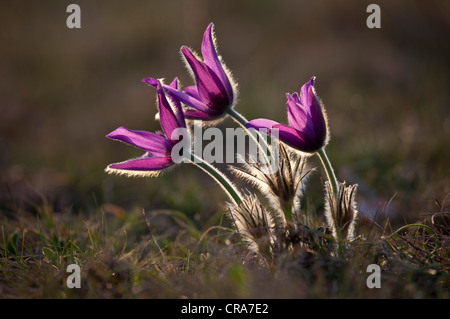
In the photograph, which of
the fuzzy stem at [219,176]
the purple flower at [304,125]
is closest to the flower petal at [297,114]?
the purple flower at [304,125]

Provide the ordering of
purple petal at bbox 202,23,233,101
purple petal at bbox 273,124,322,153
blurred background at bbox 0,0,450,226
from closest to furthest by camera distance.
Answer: purple petal at bbox 273,124,322,153, purple petal at bbox 202,23,233,101, blurred background at bbox 0,0,450,226

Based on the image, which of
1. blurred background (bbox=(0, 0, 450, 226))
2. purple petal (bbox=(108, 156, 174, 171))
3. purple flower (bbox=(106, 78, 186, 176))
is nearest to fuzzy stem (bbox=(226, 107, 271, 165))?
purple flower (bbox=(106, 78, 186, 176))

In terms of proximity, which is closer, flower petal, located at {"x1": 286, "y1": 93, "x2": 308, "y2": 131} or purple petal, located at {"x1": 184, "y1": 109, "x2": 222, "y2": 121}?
flower petal, located at {"x1": 286, "y1": 93, "x2": 308, "y2": 131}

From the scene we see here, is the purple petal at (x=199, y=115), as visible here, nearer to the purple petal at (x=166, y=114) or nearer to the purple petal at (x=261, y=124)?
the purple petal at (x=166, y=114)

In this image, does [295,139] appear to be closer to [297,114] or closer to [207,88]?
[297,114]

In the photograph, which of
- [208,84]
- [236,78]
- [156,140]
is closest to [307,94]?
[208,84]

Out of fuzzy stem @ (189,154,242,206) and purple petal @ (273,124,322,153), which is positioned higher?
purple petal @ (273,124,322,153)

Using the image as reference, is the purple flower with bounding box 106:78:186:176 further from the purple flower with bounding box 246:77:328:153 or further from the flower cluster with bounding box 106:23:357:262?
the purple flower with bounding box 246:77:328:153
